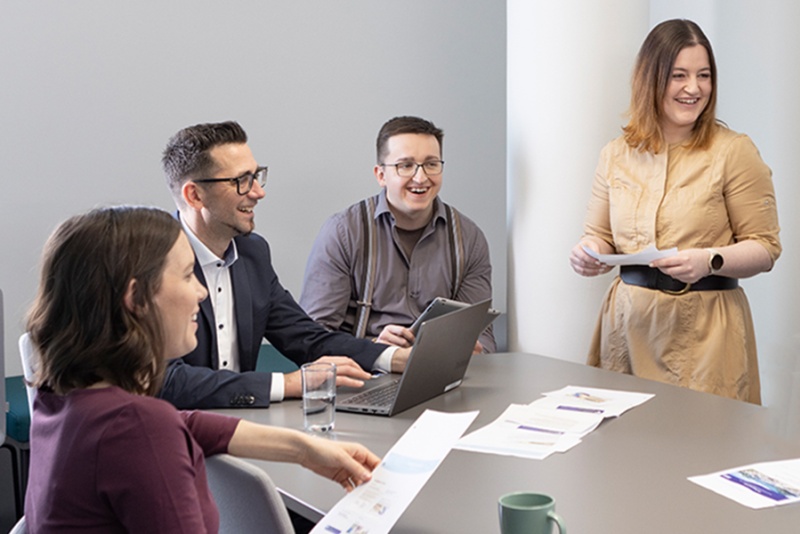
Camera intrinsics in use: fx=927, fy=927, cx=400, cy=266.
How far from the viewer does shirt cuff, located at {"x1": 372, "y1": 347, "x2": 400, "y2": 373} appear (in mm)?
2609

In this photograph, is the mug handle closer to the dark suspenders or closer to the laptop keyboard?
the laptop keyboard

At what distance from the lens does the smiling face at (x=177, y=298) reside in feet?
4.75

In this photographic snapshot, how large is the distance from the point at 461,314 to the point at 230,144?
2.84ft

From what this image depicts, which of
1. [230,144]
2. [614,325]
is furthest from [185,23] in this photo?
[614,325]

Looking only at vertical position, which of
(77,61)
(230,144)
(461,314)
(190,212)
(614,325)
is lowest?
(614,325)

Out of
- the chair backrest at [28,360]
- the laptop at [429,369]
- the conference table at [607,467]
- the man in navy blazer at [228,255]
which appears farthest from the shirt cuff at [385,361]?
the chair backrest at [28,360]

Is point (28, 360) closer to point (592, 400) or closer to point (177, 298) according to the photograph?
point (177, 298)

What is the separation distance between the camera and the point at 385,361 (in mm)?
2611

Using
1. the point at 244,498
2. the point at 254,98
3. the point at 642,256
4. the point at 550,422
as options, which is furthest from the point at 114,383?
the point at 254,98

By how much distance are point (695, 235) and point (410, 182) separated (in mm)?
981

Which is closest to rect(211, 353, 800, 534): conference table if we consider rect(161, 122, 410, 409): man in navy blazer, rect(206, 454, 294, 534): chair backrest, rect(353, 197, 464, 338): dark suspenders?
rect(206, 454, 294, 534): chair backrest

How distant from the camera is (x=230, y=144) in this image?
2.62 metres

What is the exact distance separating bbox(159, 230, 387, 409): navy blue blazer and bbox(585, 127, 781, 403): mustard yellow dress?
0.94 metres

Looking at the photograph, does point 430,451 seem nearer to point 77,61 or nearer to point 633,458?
point 633,458
